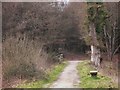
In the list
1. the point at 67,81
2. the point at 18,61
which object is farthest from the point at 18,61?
the point at 67,81

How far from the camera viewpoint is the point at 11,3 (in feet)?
95.8

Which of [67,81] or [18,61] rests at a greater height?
[18,61]

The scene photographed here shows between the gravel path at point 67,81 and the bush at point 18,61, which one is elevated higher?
the bush at point 18,61

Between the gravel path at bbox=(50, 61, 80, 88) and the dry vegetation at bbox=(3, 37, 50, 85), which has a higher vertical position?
the dry vegetation at bbox=(3, 37, 50, 85)

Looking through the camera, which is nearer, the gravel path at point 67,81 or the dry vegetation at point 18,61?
the gravel path at point 67,81

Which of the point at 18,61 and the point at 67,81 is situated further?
the point at 67,81

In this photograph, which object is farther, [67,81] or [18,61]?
[67,81]

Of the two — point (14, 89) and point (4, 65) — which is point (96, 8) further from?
point (14, 89)

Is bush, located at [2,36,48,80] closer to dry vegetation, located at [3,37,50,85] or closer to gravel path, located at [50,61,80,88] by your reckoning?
dry vegetation, located at [3,37,50,85]

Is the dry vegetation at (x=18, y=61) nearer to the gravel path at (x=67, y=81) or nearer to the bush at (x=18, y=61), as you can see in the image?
the bush at (x=18, y=61)

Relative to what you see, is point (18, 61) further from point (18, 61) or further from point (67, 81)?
point (67, 81)

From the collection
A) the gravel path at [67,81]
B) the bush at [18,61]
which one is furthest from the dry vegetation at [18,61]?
the gravel path at [67,81]

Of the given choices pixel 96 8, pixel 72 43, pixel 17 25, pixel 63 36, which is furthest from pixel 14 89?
pixel 72 43

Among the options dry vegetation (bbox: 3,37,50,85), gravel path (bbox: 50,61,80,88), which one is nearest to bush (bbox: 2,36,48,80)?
dry vegetation (bbox: 3,37,50,85)
